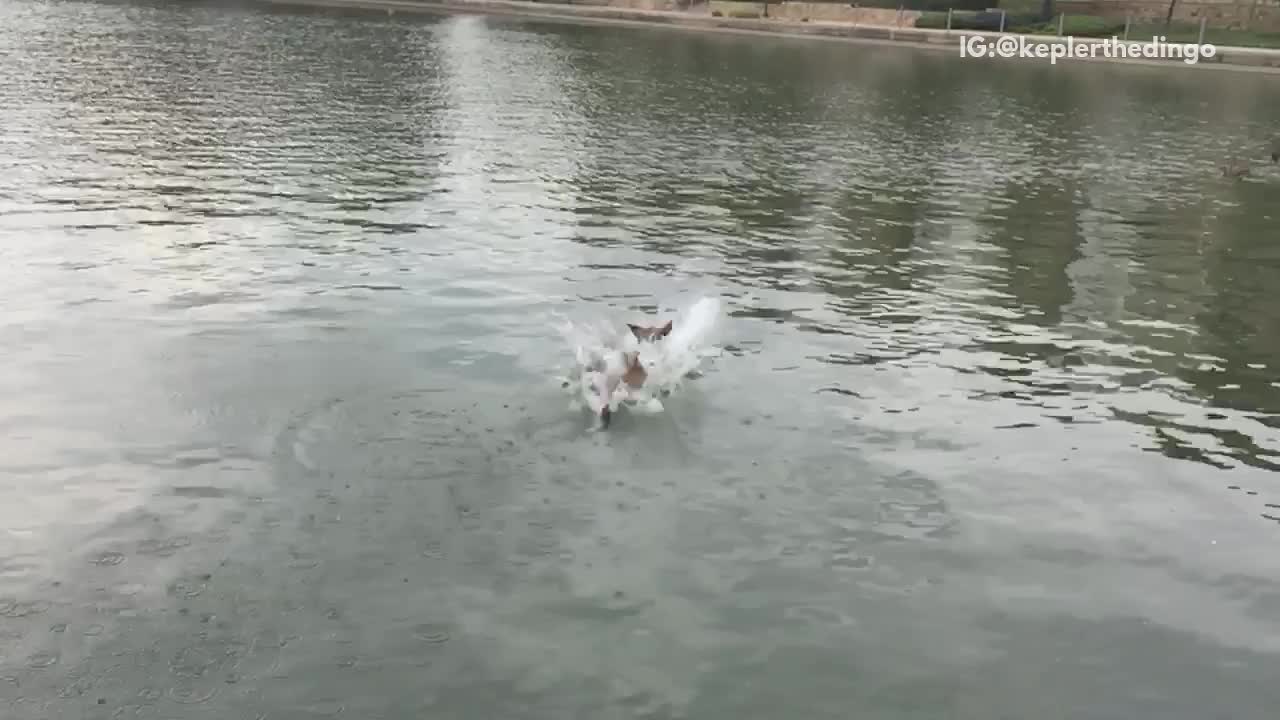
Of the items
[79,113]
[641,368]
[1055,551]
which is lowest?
[1055,551]

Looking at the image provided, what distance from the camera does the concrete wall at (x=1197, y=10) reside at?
227 feet

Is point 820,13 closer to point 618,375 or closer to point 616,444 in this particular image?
point 618,375

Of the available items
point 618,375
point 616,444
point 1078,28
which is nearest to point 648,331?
point 618,375

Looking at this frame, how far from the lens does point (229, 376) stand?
13.9m

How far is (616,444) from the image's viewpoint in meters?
12.6

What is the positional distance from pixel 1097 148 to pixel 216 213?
89.0 feet

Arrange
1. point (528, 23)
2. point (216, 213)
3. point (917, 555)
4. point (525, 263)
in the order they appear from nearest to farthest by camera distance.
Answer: point (917, 555)
point (525, 263)
point (216, 213)
point (528, 23)

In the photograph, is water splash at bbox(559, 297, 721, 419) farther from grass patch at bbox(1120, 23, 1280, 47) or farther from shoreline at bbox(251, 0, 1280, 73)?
grass patch at bbox(1120, 23, 1280, 47)

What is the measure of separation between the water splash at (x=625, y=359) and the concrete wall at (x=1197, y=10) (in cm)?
6769

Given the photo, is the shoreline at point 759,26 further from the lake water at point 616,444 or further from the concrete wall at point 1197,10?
the lake water at point 616,444

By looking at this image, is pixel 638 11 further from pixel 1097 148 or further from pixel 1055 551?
pixel 1055 551

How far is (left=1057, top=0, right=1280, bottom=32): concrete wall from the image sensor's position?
69.1 m

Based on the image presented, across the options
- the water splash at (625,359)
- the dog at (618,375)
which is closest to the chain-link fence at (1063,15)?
the water splash at (625,359)

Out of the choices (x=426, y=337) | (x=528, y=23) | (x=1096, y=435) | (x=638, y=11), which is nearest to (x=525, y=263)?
(x=426, y=337)
